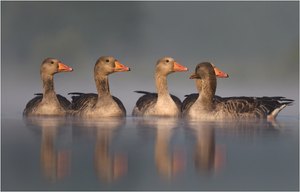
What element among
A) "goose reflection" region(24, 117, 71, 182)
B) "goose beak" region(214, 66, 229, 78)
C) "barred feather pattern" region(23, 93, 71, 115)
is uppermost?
"goose beak" region(214, 66, 229, 78)

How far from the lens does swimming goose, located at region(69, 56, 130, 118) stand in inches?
678

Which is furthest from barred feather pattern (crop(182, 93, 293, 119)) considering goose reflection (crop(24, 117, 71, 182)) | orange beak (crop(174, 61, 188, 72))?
goose reflection (crop(24, 117, 71, 182))

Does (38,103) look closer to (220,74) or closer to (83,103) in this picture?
(83,103)

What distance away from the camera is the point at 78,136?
12.0 m

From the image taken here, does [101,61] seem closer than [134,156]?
No

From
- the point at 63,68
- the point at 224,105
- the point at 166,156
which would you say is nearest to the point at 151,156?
the point at 166,156

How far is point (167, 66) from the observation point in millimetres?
18906

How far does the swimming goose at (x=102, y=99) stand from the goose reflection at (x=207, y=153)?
4.23 meters

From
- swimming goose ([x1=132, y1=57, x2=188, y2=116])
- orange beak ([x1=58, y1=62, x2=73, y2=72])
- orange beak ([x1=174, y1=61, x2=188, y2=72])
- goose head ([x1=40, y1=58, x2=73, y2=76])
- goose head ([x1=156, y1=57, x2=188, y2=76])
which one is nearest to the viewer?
swimming goose ([x1=132, y1=57, x2=188, y2=116])

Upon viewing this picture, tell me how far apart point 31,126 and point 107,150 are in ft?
15.9

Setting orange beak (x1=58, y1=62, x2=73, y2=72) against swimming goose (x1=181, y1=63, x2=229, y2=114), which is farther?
swimming goose (x1=181, y1=63, x2=229, y2=114)

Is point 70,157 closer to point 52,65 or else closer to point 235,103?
point 235,103

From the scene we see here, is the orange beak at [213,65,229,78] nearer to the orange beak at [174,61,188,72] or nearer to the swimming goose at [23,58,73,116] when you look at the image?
the orange beak at [174,61,188,72]

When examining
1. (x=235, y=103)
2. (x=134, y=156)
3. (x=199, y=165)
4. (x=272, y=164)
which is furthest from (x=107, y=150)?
(x=235, y=103)
